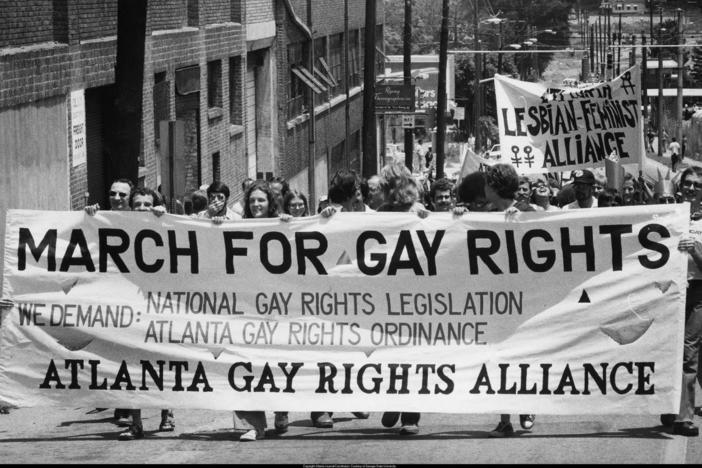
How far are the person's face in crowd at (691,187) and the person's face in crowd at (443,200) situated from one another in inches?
64.6

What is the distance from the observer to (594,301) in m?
9.66

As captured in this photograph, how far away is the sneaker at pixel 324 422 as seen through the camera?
33.9 feet

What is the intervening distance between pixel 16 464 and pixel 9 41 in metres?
9.30

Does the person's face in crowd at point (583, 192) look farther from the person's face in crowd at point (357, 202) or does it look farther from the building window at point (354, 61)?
the building window at point (354, 61)

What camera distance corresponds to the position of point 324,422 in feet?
34.0

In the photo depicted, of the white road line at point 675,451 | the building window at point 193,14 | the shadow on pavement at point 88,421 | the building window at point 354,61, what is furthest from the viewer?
the building window at point 354,61

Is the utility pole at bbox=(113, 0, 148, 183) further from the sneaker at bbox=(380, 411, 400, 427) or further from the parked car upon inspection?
the parked car

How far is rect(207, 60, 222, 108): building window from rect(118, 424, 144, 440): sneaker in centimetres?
2041

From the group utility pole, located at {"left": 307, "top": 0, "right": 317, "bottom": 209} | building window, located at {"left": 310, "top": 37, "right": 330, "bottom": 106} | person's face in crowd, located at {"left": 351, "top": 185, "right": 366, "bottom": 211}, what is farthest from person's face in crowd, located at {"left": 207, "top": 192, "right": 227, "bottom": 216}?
building window, located at {"left": 310, "top": 37, "right": 330, "bottom": 106}

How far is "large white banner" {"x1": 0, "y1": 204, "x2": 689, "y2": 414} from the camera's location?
31.6 ft

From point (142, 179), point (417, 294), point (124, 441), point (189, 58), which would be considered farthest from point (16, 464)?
point (189, 58)

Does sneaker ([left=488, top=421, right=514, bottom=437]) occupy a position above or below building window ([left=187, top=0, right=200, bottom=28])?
below

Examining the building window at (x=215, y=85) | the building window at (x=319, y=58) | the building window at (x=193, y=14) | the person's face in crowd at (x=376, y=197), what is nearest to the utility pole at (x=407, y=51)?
the building window at (x=319, y=58)

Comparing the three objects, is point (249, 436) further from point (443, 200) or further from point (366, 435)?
point (443, 200)
